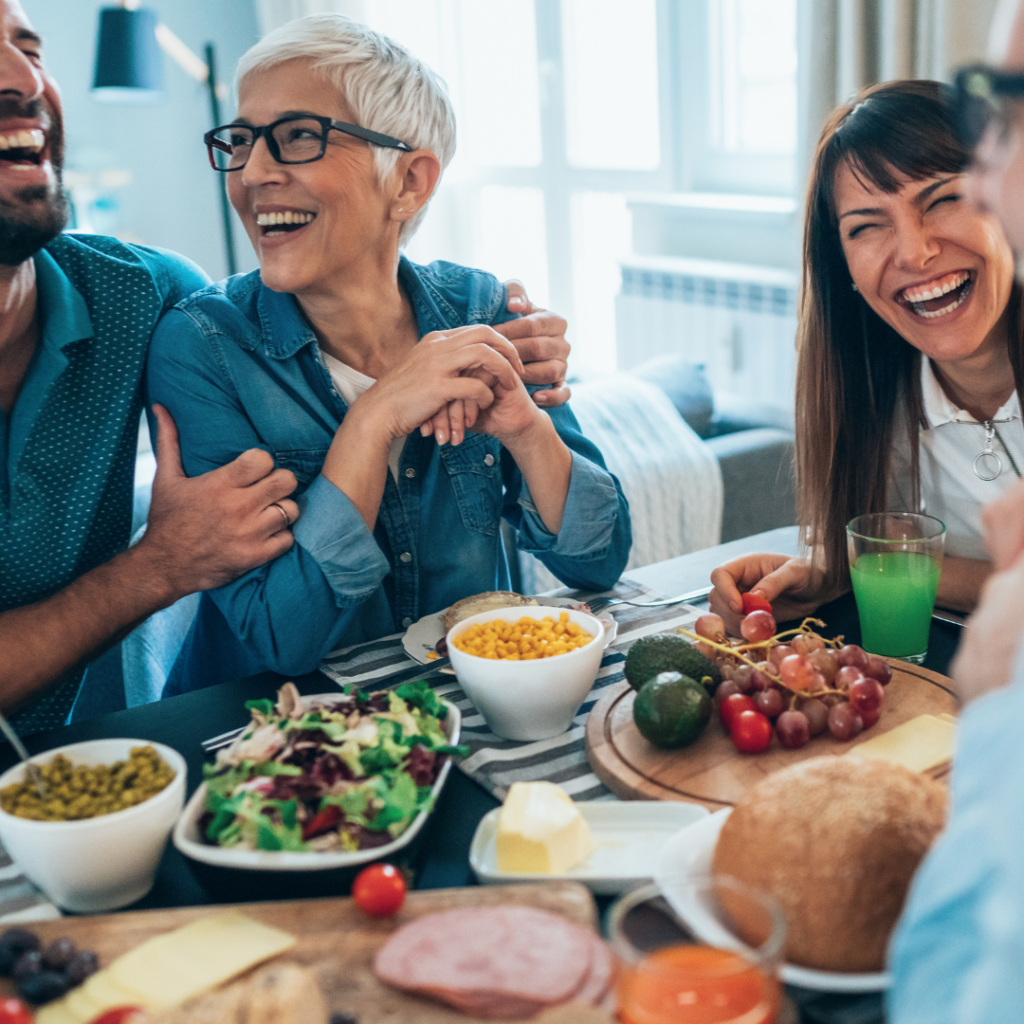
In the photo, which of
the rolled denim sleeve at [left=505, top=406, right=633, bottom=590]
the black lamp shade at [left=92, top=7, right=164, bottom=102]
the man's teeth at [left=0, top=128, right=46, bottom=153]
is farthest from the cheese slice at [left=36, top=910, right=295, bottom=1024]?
the black lamp shade at [left=92, top=7, right=164, bottom=102]

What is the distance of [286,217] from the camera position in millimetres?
1498

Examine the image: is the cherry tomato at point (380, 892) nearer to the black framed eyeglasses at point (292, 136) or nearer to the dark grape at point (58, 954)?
the dark grape at point (58, 954)

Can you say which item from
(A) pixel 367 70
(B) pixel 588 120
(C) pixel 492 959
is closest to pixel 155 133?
(B) pixel 588 120

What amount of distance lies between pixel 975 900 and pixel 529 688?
0.62 metres

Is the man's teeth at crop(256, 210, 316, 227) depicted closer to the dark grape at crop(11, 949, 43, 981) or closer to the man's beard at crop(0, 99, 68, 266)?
the man's beard at crop(0, 99, 68, 266)

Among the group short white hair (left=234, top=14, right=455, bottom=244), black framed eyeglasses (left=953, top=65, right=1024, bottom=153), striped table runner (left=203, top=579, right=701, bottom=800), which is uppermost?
short white hair (left=234, top=14, right=455, bottom=244)

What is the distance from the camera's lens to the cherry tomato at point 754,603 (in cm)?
134

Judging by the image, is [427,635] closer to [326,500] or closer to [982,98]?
[326,500]

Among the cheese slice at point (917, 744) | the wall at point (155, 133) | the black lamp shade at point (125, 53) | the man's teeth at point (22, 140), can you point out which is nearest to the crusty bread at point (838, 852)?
the cheese slice at point (917, 744)

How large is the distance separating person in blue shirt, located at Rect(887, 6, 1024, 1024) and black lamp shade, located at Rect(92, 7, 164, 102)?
479cm

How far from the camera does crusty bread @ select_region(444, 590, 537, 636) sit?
137 cm

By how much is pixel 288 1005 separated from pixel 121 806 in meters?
0.28

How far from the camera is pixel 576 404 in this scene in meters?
2.96

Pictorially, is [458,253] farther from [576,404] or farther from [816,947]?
[816,947]
